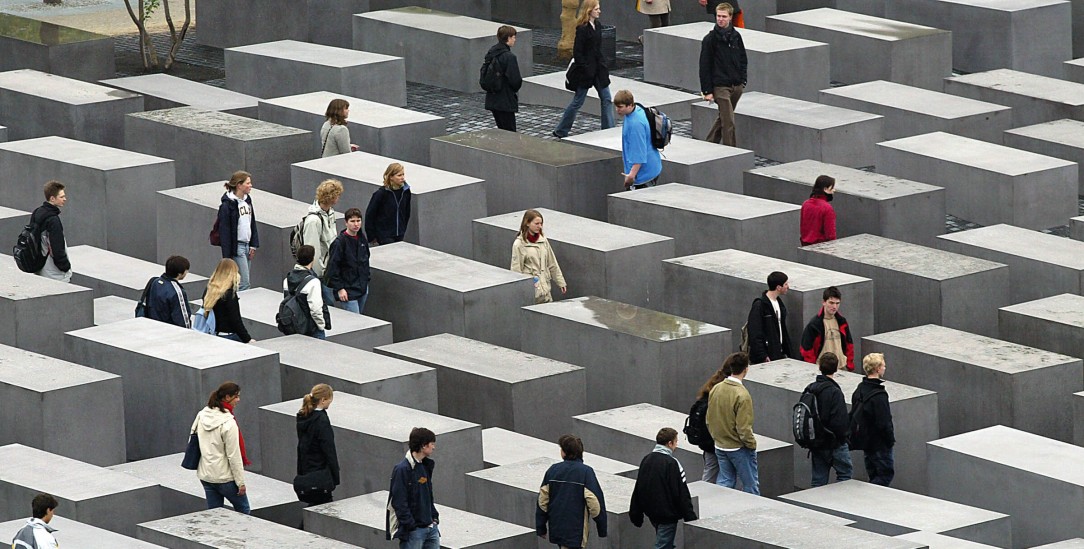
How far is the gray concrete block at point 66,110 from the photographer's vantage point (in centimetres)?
2180

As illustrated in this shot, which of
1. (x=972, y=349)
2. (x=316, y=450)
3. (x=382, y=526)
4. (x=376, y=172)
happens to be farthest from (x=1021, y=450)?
(x=376, y=172)

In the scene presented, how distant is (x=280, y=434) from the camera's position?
46.2 feet

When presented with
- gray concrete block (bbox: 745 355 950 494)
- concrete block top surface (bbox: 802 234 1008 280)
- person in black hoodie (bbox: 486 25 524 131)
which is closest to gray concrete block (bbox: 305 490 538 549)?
gray concrete block (bbox: 745 355 950 494)

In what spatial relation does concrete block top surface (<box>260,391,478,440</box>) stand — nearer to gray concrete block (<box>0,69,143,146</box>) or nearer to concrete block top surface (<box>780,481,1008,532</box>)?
concrete block top surface (<box>780,481,1008,532</box>)

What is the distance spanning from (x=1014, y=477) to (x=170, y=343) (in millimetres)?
6158

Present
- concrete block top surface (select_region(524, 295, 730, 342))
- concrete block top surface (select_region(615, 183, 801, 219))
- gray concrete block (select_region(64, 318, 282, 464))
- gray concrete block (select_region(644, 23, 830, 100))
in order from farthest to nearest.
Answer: gray concrete block (select_region(644, 23, 830, 100)) → concrete block top surface (select_region(615, 183, 801, 219)) → concrete block top surface (select_region(524, 295, 730, 342)) → gray concrete block (select_region(64, 318, 282, 464))

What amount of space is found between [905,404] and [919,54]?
10435 mm

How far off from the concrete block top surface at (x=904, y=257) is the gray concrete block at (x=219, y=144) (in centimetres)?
576

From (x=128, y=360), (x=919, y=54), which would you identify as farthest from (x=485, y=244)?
(x=919, y=54)

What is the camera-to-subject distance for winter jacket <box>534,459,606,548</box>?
1192 centimetres

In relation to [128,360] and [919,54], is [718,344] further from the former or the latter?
[919,54]

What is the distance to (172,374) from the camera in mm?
14344

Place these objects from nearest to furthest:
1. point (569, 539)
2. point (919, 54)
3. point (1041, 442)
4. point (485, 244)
Result: point (569, 539), point (1041, 442), point (485, 244), point (919, 54)

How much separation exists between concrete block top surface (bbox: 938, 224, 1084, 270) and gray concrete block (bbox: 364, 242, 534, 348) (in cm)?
410
